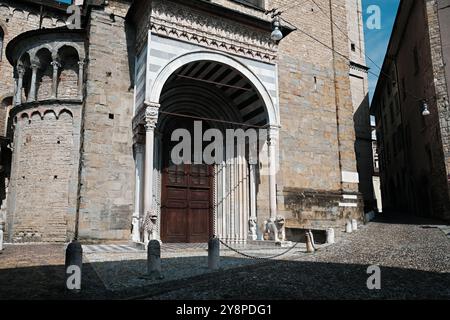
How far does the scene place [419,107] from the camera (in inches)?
731

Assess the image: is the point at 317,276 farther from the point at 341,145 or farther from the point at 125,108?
the point at 341,145

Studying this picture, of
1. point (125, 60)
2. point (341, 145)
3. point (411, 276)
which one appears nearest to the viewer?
point (411, 276)

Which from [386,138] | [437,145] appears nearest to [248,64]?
[437,145]

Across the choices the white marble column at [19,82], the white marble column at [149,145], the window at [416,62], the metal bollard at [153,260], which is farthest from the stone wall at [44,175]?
the window at [416,62]

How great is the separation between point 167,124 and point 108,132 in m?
2.28

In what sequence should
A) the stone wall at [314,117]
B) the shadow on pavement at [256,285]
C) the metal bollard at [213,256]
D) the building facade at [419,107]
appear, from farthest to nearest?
the building facade at [419,107], the stone wall at [314,117], the metal bollard at [213,256], the shadow on pavement at [256,285]

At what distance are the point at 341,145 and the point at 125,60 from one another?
9098mm

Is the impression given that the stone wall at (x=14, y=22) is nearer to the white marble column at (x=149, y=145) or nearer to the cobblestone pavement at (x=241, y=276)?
the white marble column at (x=149, y=145)

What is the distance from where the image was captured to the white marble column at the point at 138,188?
10656 millimetres

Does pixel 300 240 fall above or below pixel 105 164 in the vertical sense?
below

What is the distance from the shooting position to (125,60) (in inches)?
462

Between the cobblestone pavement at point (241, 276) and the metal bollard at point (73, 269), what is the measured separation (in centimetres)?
13

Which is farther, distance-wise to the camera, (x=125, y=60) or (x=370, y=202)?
(x=370, y=202)

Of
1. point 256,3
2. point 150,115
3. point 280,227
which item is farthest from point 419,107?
point 150,115
